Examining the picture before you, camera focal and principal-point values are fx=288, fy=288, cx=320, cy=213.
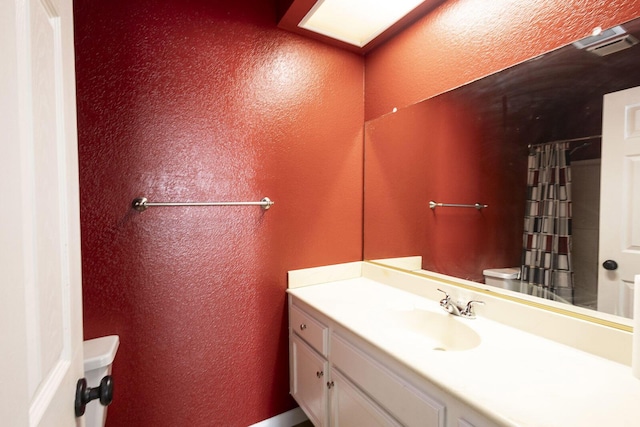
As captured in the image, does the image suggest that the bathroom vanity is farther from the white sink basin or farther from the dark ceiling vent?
the dark ceiling vent

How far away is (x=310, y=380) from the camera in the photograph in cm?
138

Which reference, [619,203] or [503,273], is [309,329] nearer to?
[503,273]

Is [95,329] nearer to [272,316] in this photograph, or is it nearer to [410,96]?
[272,316]

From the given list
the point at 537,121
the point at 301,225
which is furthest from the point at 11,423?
the point at 537,121

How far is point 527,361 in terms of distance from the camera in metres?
0.83

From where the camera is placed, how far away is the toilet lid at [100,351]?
1.00 meters

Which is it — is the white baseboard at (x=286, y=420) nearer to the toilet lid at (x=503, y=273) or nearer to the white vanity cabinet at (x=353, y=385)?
the white vanity cabinet at (x=353, y=385)

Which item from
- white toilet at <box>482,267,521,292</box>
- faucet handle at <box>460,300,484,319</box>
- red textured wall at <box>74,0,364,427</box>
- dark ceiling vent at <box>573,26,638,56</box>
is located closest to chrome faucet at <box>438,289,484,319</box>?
faucet handle at <box>460,300,484,319</box>

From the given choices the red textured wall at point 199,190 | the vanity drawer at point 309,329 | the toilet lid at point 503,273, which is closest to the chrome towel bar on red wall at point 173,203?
the red textured wall at point 199,190

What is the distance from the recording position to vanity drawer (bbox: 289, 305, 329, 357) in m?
1.27

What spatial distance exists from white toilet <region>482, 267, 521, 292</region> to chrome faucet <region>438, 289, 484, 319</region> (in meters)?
0.11

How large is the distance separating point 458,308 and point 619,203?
63 centimetres

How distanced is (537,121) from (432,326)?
2.98 feet

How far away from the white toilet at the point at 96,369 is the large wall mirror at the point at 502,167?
1.37 meters
